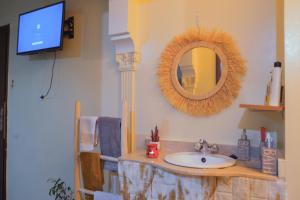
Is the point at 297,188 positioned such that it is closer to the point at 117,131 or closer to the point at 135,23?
the point at 117,131

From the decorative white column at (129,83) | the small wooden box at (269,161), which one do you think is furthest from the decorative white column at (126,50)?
the small wooden box at (269,161)

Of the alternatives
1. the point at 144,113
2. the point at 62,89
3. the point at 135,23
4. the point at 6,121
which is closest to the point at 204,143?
the point at 144,113

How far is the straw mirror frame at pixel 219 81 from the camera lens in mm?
1588

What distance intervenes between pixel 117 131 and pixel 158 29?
804mm

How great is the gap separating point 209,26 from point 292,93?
73cm

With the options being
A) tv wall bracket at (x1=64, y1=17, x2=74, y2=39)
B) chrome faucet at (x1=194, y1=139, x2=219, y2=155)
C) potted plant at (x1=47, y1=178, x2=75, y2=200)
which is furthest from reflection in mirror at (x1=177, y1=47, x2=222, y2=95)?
potted plant at (x1=47, y1=178, x2=75, y2=200)

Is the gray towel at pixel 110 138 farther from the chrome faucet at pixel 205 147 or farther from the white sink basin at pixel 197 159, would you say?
the chrome faucet at pixel 205 147

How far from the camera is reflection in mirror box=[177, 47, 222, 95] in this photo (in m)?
1.64

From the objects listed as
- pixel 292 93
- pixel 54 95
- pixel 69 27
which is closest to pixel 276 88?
pixel 292 93

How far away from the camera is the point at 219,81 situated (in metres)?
1.62

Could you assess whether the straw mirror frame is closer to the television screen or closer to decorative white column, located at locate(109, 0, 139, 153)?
decorative white column, located at locate(109, 0, 139, 153)

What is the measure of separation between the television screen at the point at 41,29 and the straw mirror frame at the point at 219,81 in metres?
1.00

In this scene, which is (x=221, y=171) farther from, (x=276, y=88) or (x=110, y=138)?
(x=110, y=138)

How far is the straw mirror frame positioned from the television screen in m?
1.00
